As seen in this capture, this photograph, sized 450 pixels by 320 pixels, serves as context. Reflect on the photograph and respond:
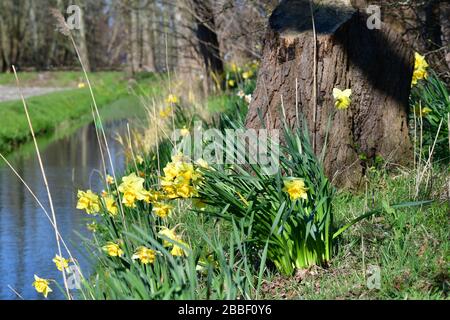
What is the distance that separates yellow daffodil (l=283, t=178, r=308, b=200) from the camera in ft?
13.4

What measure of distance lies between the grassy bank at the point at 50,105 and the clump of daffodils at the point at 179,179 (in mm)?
2678

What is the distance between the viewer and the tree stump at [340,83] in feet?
18.6

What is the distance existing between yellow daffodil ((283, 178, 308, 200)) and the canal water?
1.16m

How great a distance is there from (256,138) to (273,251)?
27.5 inches

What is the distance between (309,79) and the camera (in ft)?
18.6

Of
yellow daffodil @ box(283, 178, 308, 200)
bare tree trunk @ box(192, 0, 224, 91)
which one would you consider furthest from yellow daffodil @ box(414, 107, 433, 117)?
bare tree trunk @ box(192, 0, 224, 91)

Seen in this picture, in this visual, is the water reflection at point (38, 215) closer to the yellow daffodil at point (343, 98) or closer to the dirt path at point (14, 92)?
the yellow daffodil at point (343, 98)

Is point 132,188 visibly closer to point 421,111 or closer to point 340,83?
point 340,83

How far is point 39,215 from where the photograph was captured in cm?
852

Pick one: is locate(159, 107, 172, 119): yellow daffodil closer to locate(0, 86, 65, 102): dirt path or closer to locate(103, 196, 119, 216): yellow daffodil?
locate(103, 196, 119, 216): yellow daffodil

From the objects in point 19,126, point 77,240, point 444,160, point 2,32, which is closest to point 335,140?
point 444,160

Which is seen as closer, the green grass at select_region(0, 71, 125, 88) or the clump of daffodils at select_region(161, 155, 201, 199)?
the clump of daffodils at select_region(161, 155, 201, 199)

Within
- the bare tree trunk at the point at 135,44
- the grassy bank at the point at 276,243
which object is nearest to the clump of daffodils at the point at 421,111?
the grassy bank at the point at 276,243
